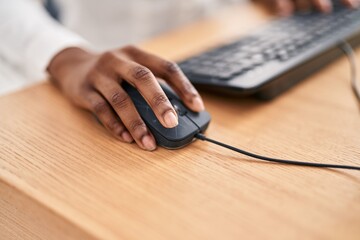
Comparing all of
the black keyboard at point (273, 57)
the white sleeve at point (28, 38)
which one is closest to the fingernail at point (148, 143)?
the black keyboard at point (273, 57)

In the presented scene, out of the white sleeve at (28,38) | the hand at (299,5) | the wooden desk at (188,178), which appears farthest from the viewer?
the hand at (299,5)

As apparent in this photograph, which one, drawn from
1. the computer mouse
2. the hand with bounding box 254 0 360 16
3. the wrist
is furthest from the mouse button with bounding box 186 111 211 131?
the hand with bounding box 254 0 360 16

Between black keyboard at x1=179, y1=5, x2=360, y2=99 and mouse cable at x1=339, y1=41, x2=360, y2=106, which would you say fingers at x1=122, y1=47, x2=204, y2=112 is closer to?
black keyboard at x1=179, y1=5, x2=360, y2=99

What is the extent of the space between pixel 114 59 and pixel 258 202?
0.25m

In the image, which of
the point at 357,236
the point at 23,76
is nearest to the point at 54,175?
the point at 357,236

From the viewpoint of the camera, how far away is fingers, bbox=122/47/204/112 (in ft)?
1.56

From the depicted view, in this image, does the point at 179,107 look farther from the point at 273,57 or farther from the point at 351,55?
the point at 351,55

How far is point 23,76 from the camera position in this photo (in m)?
0.74

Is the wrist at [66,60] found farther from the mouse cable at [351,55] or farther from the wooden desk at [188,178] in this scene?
the mouse cable at [351,55]

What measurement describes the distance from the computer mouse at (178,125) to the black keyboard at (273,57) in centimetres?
8

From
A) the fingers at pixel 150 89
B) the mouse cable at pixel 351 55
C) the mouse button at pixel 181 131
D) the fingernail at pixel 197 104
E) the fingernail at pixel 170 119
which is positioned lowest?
the mouse cable at pixel 351 55

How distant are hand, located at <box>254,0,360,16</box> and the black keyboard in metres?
0.06

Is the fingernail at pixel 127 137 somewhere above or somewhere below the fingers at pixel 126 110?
below

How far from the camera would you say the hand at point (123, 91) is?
44 centimetres
